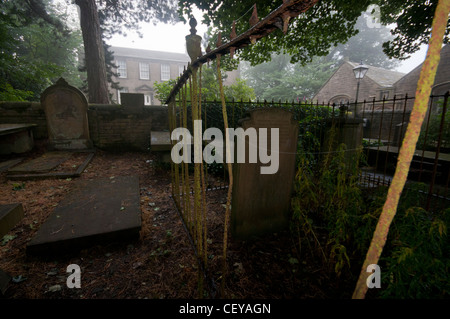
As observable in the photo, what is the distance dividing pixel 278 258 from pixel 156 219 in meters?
1.82

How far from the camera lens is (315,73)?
2695 centimetres

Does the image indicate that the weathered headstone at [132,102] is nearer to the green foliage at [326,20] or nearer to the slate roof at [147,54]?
the green foliage at [326,20]

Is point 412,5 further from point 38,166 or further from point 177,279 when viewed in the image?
point 38,166

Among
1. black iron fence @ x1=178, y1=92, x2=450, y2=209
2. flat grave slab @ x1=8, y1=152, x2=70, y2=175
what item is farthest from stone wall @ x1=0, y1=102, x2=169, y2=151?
black iron fence @ x1=178, y1=92, x2=450, y2=209

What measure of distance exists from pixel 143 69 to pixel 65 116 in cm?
2582

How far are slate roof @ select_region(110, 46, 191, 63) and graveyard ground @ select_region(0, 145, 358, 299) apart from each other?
3074cm

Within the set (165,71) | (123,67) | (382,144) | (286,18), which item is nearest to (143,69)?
(123,67)

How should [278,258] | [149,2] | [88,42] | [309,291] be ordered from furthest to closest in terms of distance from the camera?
1. [149,2]
2. [88,42]
3. [278,258]
4. [309,291]

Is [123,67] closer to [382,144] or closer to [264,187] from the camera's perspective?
[382,144]

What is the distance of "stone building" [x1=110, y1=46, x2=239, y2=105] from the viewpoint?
2733 centimetres

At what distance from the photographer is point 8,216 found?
1.34 m

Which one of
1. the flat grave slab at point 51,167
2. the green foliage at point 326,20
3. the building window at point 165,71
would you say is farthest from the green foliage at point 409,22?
the building window at point 165,71
